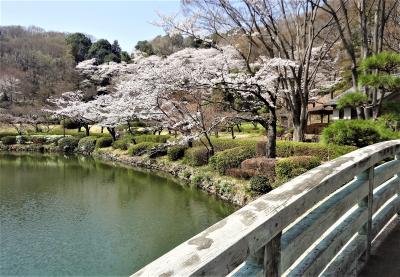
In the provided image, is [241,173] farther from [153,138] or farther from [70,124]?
[70,124]

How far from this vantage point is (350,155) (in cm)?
245

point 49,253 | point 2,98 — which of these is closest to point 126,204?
point 49,253

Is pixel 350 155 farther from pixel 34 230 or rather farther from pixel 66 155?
pixel 66 155

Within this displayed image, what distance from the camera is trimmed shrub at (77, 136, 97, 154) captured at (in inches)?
1074

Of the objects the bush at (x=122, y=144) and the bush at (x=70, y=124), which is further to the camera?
the bush at (x=70, y=124)

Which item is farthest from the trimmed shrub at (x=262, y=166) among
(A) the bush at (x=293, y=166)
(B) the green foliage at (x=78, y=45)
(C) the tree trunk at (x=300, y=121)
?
(B) the green foliage at (x=78, y=45)

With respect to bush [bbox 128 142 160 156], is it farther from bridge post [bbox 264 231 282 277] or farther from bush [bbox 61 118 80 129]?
bridge post [bbox 264 231 282 277]

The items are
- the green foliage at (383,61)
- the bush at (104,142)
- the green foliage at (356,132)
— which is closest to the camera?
the green foliage at (383,61)

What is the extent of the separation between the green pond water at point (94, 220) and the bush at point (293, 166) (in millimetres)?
1875

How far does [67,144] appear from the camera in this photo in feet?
93.6

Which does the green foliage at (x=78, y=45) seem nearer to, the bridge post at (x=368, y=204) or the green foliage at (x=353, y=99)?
the green foliage at (x=353, y=99)

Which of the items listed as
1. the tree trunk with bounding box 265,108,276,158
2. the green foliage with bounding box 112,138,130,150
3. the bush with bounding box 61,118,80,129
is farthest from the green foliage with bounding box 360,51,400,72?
the bush with bounding box 61,118,80,129

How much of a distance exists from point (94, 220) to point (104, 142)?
56.4 ft

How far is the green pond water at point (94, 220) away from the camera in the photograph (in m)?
7.46
